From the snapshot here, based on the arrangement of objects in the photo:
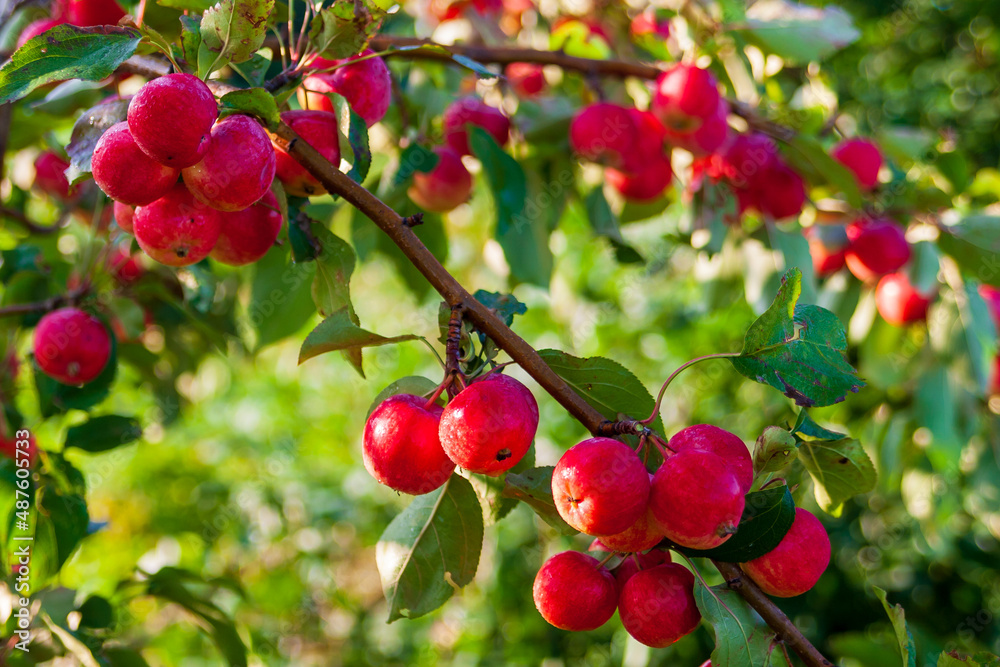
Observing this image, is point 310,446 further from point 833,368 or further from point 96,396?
point 833,368

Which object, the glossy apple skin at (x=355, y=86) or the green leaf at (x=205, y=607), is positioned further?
the green leaf at (x=205, y=607)

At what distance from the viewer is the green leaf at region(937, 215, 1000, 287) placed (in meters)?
1.62

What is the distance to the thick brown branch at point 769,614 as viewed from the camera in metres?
0.73

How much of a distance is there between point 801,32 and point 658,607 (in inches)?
50.4

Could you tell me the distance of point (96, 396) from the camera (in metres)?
1.29

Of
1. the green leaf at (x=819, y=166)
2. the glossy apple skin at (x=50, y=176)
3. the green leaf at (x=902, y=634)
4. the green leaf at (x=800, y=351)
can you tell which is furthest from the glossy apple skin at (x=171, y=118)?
the green leaf at (x=819, y=166)

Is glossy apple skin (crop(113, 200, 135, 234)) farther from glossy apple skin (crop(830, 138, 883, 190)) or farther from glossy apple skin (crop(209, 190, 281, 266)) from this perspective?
glossy apple skin (crop(830, 138, 883, 190))

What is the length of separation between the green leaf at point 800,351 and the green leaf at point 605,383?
0.12 metres

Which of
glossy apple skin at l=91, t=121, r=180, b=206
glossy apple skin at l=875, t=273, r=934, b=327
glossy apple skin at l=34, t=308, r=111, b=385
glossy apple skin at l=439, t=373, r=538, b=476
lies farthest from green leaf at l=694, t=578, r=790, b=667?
glossy apple skin at l=875, t=273, r=934, b=327

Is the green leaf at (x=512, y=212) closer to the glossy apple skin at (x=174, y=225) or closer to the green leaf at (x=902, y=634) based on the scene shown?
the glossy apple skin at (x=174, y=225)

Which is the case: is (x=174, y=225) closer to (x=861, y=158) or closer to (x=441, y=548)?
(x=441, y=548)

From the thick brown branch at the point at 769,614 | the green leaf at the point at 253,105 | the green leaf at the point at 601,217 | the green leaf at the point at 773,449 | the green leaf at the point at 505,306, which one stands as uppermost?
the green leaf at the point at 253,105

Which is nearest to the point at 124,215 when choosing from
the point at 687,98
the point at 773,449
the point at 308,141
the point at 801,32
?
the point at 308,141

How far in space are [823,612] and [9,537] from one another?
2.02 metres
